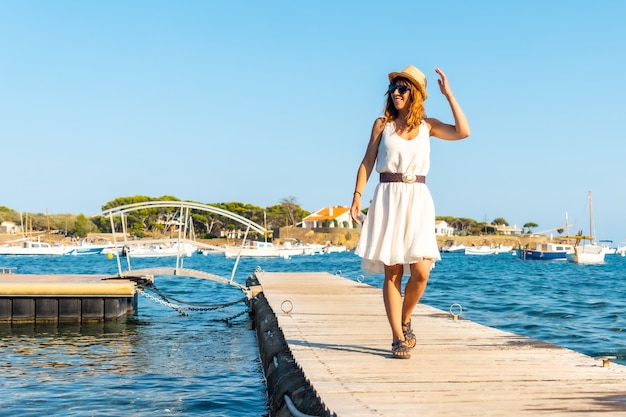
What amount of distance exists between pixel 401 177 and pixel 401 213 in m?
0.28

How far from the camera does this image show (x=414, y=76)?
558 cm

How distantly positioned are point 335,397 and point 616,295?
24.4 m

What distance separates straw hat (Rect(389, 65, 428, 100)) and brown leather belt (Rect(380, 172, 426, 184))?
656 mm

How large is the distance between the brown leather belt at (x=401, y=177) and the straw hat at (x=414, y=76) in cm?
66

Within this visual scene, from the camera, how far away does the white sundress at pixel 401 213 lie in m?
5.53

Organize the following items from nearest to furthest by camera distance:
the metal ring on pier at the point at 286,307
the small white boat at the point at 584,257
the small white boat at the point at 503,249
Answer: the metal ring on pier at the point at 286,307 → the small white boat at the point at 584,257 → the small white boat at the point at 503,249

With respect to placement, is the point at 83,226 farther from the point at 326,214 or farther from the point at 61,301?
the point at 61,301

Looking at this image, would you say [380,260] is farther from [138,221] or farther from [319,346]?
[138,221]

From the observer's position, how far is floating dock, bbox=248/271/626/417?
420cm

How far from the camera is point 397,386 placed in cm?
473

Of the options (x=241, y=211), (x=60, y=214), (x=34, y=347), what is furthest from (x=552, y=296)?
(x=60, y=214)

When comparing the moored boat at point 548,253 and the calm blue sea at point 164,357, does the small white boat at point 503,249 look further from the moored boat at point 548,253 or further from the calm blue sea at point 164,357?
the calm blue sea at point 164,357

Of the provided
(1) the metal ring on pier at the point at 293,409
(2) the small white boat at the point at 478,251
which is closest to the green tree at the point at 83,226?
(2) the small white boat at the point at 478,251

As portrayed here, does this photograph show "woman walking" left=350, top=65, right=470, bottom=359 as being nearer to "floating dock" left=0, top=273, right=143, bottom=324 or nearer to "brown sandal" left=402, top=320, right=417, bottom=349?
"brown sandal" left=402, top=320, right=417, bottom=349
